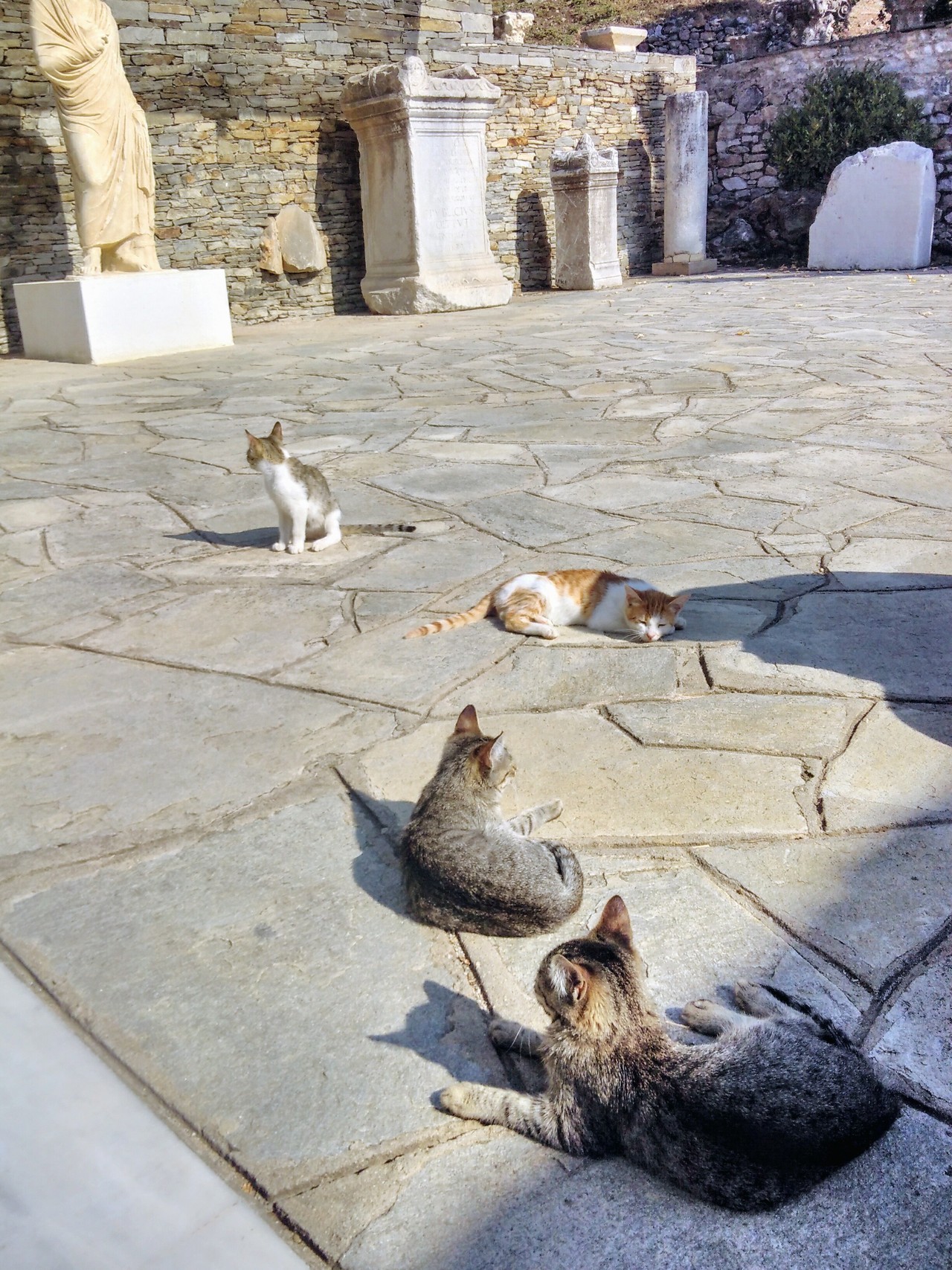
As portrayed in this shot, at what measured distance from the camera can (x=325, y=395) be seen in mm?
7262

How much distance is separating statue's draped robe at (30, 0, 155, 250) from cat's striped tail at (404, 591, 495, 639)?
24.7 feet

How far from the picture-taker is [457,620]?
3.23 meters

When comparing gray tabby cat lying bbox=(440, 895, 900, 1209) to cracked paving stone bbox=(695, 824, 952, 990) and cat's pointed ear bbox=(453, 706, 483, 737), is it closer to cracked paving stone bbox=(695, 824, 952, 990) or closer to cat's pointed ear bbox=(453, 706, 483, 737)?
cracked paving stone bbox=(695, 824, 952, 990)

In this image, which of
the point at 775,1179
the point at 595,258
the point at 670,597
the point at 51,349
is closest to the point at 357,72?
the point at 595,258

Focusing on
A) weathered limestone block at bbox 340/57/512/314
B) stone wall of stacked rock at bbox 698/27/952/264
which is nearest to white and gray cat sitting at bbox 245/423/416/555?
weathered limestone block at bbox 340/57/512/314

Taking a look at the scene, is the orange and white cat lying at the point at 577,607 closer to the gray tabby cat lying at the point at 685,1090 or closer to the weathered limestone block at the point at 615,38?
the gray tabby cat lying at the point at 685,1090

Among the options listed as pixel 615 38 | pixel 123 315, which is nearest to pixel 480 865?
pixel 123 315

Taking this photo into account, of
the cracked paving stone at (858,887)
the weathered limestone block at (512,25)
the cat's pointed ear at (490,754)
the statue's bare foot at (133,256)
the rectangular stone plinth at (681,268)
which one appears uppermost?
the weathered limestone block at (512,25)

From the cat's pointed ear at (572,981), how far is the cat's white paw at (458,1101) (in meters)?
0.20

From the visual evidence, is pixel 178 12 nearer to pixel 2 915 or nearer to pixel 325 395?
pixel 325 395

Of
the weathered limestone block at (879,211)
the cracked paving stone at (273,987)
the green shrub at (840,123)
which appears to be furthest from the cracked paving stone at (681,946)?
the green shrub at (840,123)

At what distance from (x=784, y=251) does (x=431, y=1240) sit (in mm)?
17802

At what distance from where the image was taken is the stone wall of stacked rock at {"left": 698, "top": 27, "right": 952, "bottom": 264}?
1587 centimetres

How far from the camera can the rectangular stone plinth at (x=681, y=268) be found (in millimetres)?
16344
